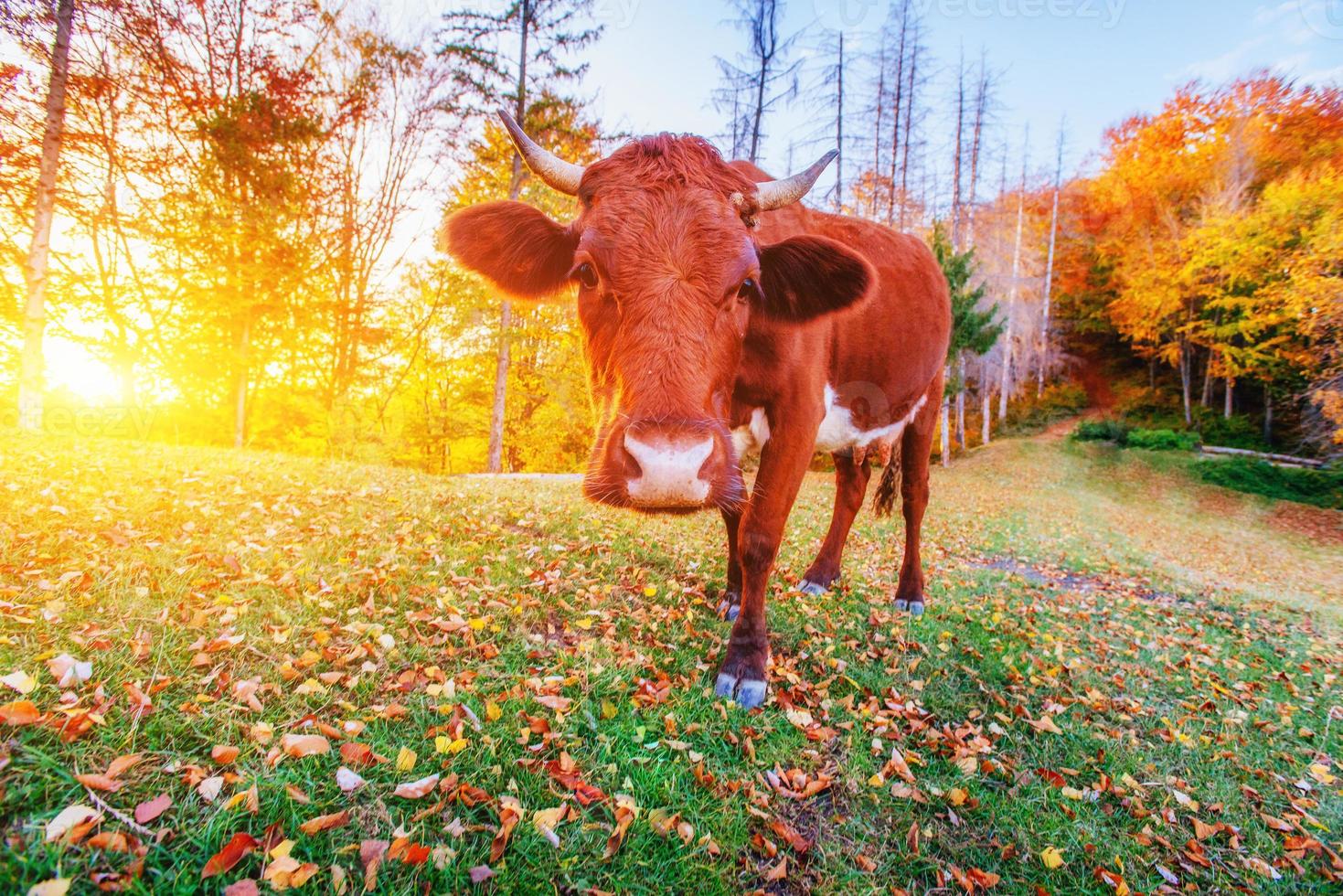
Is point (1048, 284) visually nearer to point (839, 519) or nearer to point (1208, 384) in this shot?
point (1208, 384)

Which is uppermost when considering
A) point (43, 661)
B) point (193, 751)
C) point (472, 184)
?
point (472, 184)

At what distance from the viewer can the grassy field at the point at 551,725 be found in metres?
1.75

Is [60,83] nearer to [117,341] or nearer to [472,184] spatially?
[117,341]

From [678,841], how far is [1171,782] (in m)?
2.94

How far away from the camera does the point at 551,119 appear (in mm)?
13984

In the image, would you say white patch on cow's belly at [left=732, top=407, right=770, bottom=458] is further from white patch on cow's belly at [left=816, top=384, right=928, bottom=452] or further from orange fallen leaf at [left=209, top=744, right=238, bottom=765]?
orange fallen leaf at [left=209, top=744, right=238, bottom=765]

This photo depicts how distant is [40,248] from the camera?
9.50m

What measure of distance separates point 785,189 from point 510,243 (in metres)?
1.68

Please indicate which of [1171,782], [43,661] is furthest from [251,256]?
[1171,782]

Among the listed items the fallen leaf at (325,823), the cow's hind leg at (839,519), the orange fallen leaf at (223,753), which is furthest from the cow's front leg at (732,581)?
the orange fallen leaf at (223,753)

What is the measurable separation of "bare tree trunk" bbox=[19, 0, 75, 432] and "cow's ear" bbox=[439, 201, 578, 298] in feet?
38.4

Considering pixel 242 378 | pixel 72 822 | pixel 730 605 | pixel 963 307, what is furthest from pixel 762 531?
pixel 963 307

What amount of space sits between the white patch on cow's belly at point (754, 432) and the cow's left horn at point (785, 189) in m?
1.18

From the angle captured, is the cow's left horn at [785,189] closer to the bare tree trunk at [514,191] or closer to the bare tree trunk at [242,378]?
the bare tree trunk at [514,191]
